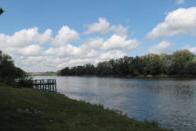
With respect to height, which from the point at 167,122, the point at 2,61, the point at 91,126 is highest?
the point at 2,61

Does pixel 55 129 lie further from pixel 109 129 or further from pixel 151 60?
pixel 151 60

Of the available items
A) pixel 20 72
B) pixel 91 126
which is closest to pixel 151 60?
pixel 20 72

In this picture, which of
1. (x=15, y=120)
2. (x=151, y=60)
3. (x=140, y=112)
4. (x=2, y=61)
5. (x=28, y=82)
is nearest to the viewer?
(x=15, y=120)

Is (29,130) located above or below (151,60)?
below

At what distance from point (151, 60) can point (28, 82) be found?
132 metres

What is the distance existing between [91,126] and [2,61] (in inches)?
2412

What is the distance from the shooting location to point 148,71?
185 metres

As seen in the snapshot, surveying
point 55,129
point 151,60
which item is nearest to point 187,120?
point 55,129

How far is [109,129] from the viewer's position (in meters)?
15.5

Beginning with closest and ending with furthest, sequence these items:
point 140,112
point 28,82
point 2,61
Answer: point 140,112 → point 28,82 → point 2,61

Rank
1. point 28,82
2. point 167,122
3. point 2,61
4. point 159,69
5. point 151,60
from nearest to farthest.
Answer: point 167,122 → point 28,82 → point 2,61 → point 159,69 → point 151,60

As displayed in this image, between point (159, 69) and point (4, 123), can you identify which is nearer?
point (4, 123)

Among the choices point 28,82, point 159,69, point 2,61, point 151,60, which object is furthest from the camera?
point 151,60

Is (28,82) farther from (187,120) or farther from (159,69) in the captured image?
(159,69)
